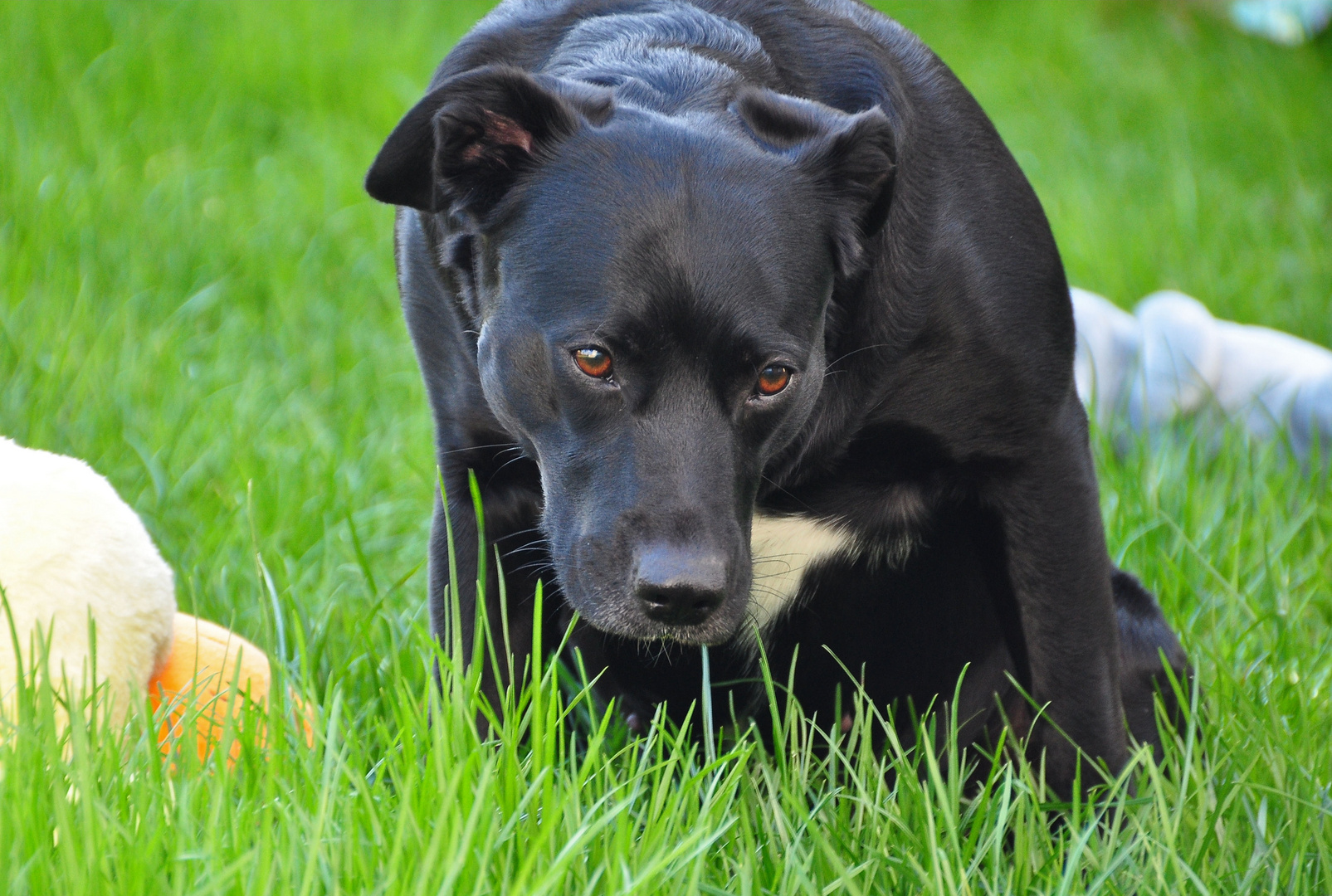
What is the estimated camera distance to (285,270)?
4523mm

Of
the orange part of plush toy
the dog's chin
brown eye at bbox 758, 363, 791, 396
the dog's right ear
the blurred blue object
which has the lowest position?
the orange part of plush toy

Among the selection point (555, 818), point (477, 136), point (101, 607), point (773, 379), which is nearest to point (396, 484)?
point (101, 607)

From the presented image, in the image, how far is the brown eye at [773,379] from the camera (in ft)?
6.13

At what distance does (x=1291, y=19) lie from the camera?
769cm

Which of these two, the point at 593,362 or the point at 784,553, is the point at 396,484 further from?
the point at 593,362

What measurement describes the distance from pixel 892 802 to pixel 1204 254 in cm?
403

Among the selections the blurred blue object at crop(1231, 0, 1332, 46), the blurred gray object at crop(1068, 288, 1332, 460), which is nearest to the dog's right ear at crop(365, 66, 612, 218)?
the blurred gray object at crop(1068, 288, 1332, 460)

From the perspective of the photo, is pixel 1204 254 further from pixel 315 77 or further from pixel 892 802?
pixel 892 802

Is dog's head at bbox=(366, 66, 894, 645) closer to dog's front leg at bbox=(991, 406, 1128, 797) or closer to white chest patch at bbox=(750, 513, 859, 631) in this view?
white chest patch at bbox=(750, 513, 859, 631)

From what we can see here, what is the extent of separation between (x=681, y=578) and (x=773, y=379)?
1.06ft

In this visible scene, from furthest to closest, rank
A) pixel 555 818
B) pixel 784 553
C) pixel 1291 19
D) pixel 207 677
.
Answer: pixel 1291 19 < pixel 784 553 < pixel 207 677 < pixel 555 818

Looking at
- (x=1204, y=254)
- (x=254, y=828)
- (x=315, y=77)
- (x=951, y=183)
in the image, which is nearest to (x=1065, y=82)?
(x=1204, y=254)

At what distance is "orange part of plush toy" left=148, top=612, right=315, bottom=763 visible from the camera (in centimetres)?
198

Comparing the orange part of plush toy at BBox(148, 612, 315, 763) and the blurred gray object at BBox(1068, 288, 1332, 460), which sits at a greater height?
the blurred gray object at BBox(1068, 288, 1332, 460)
